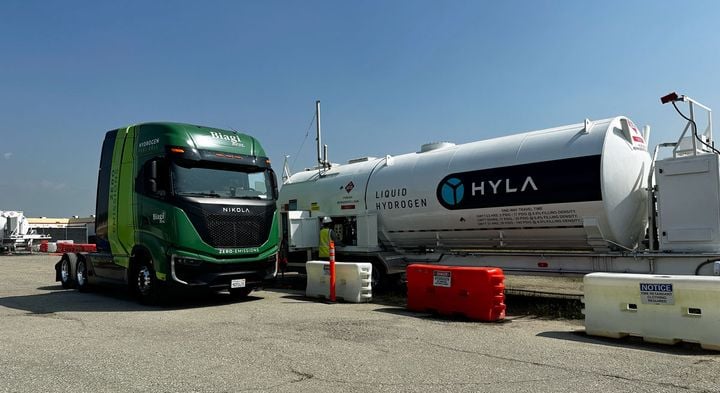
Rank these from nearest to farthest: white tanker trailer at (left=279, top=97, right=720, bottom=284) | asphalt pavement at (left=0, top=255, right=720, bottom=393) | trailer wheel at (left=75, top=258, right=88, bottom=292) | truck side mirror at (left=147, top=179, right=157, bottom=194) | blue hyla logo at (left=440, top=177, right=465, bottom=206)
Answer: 1. asphalt pavement at (left=0, top=255, right=720, bottom=393)
2. white tanker trailer at (left=279, top=97, right=720, bottom=284)
3. truck side mirror at (left=147, top=179, right=157, bottom=194)
4. blue hyla logo at (left=440, top=177, right=465, bottom=206)
5. trailer wheel at (left=75, top=258, right=88, bottom=292)

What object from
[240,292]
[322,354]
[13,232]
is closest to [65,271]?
[240,292]

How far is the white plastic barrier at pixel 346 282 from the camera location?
11352 millimetres

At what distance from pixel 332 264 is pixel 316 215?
14.5 ft

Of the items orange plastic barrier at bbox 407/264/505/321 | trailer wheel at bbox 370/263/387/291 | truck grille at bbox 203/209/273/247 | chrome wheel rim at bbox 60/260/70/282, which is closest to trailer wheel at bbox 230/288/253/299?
truck grille at bbox 203/209/273/247

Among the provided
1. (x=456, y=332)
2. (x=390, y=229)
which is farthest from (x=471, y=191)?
(x=456, y=332)

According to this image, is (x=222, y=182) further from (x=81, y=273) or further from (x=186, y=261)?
(x=81, y=273)

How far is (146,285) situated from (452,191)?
22.1 feet

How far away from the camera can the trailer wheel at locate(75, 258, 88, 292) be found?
1385 cm

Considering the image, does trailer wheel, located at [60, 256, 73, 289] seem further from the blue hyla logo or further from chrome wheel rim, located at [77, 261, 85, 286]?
the blue hyla logo

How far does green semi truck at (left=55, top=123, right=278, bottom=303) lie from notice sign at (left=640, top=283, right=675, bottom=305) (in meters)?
7.09

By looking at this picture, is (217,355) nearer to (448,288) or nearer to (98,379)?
(98,379)

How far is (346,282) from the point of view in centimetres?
1154

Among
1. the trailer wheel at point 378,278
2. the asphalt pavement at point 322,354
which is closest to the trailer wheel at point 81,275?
the asphalt pavement at point 322,354

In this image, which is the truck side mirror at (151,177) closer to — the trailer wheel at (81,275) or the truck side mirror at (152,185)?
the truck side mirror at (152,185)
